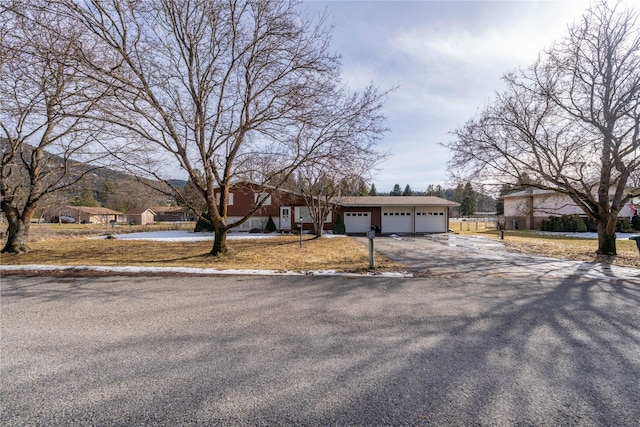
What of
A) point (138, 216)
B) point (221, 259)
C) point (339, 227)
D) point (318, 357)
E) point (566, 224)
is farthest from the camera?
point (138, 216)

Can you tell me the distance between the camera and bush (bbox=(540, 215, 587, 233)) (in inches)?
1057

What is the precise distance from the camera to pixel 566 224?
27312 millimetres

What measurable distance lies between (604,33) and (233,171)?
14277mm

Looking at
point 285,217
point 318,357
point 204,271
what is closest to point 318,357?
point 318,357

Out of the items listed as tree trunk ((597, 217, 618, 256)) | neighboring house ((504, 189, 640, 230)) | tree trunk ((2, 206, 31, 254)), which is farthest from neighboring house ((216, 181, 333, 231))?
neighboring house ((504, 189, 640, 230))

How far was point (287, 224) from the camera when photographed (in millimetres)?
25422

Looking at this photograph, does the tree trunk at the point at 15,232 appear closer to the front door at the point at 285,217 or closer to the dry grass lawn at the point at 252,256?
Answer: the dry grass lawn at the point at 252,256

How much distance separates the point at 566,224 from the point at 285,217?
84.2 ft

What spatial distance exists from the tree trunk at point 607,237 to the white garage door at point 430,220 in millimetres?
12730

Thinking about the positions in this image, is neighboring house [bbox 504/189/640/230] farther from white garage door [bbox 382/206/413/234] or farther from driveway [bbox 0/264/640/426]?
driveway [bbox 0/264/640/426]

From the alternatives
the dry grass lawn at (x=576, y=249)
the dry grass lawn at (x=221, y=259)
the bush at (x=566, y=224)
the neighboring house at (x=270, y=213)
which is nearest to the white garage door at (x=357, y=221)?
the neighboring house at (x=270, y=213)

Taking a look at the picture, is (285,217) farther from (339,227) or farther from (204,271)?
(204,271)

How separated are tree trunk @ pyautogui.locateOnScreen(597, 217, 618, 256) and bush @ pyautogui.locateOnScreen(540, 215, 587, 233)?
A: 18.1m

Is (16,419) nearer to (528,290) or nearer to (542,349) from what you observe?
(542,349)
